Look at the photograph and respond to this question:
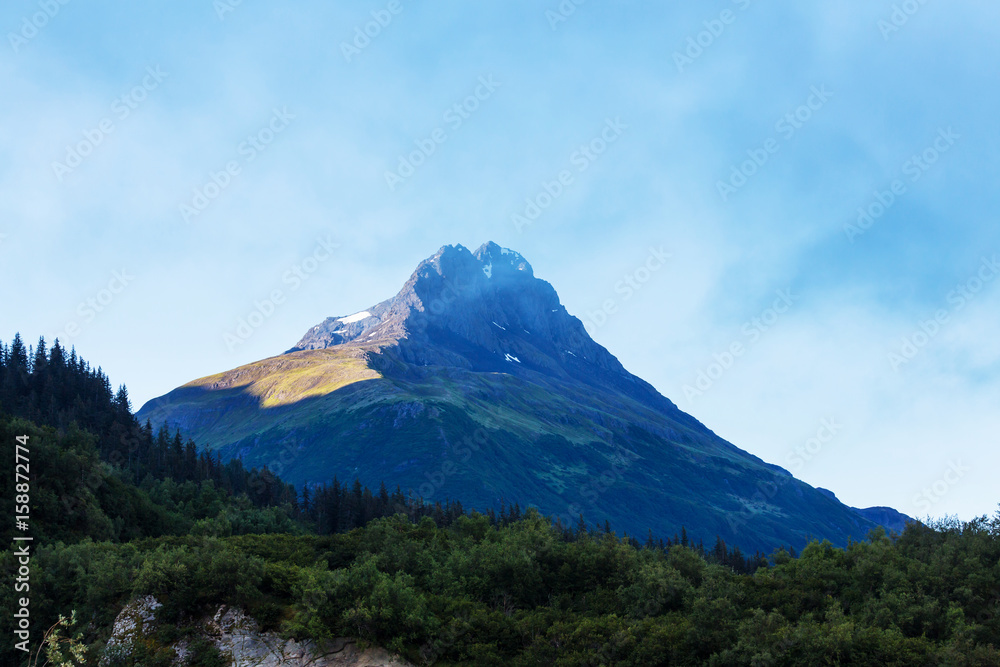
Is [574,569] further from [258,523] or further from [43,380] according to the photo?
[43,380]

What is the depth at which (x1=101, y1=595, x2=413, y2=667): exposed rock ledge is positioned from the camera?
2805 cm

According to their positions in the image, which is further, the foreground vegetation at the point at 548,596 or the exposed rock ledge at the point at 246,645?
the exposed rock ledge at the point at 246,645

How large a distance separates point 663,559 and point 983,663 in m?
17.7

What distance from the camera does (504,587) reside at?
36.0 meters

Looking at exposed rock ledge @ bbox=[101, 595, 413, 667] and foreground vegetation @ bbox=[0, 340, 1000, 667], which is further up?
foreground vegetation @ bbox=[0, 340, 1000, 667]

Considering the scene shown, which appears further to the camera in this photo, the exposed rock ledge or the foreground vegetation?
the exposed rock ledge

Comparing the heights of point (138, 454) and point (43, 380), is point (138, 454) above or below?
below

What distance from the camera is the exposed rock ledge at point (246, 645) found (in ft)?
92.0

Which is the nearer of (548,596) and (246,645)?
(246,645)

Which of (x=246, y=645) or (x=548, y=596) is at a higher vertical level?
(x=548, y=596)

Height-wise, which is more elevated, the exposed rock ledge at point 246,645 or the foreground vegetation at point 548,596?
the foreground vegetation at point 548,596

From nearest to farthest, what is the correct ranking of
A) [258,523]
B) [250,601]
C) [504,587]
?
1. [250,601]
2. [504,587]
3. [258,523]

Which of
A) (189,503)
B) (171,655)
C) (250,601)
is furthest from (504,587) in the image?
(189,503)

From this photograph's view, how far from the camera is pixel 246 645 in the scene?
2908cm
